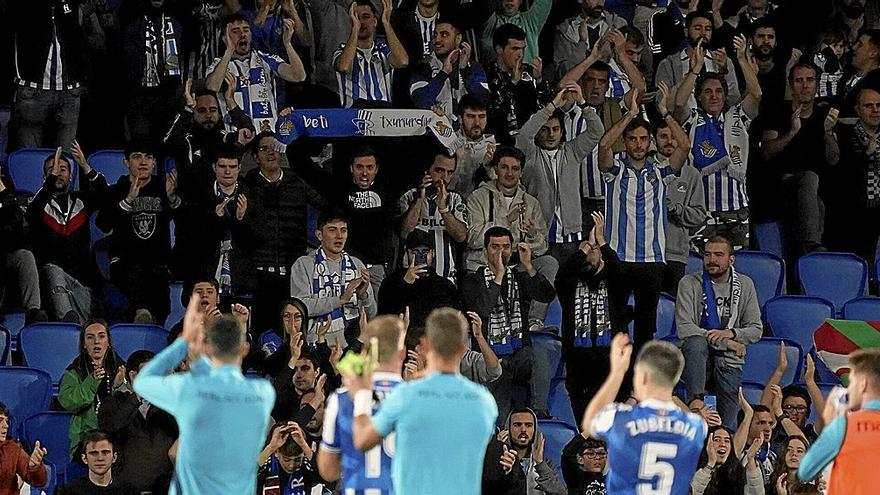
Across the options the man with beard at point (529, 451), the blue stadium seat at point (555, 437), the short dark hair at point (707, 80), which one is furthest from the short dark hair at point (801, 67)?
the man with beard at point (529, 451)

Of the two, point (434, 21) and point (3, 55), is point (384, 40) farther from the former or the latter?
point (3, 55)

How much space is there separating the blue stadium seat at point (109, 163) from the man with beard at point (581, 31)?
13.8ft

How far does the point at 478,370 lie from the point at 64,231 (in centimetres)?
377

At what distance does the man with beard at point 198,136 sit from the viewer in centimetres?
1552

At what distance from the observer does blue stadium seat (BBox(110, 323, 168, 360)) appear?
15.0m

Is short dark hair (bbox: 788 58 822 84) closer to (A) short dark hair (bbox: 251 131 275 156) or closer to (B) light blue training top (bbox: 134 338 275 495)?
(A) short dark hair (bbox: 251 131 275 156)

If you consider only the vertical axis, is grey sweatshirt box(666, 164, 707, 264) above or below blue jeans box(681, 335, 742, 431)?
above

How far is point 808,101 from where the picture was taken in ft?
57.3

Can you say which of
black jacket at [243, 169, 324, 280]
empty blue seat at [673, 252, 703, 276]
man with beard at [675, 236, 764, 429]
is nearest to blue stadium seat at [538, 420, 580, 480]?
man with beard at [675, 236, 764, 429]

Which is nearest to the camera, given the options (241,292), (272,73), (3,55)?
(241,292)

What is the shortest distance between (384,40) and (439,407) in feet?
26.5

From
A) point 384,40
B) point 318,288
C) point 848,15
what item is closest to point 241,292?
point 318,288

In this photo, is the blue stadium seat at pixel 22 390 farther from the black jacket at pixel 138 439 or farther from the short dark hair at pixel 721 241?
the short dark hair at pixel 721 241

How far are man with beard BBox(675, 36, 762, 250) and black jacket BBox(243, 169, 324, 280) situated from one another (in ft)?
12.4
